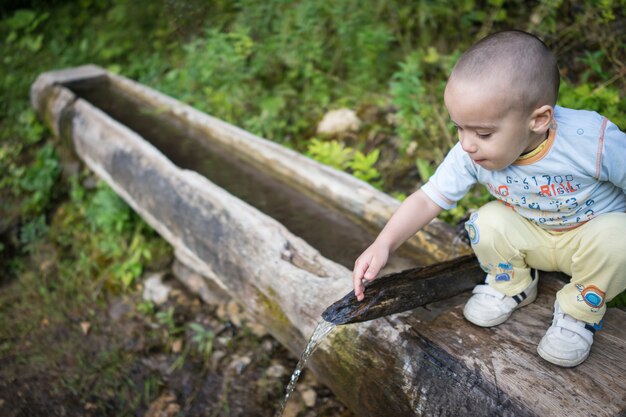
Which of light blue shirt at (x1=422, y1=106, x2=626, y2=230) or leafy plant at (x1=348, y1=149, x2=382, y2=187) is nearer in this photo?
light blue shirt at (x1=422, y1=106, x2=626, y2=230)

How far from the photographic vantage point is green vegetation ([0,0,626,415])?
10.0ft

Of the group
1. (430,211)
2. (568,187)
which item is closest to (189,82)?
(430,211)

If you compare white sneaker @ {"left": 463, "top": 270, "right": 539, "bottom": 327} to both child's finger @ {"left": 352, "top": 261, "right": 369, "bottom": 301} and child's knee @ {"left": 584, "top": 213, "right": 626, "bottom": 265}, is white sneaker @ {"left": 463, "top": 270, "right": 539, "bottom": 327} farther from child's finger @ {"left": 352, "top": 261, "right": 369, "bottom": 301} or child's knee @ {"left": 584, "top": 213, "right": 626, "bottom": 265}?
child's finger @ {"left": 352, "top": 261, "right": 369, "bottom": 301}

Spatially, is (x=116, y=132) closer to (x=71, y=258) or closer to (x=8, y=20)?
(x=71, y=258)

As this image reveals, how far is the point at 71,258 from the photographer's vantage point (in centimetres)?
387

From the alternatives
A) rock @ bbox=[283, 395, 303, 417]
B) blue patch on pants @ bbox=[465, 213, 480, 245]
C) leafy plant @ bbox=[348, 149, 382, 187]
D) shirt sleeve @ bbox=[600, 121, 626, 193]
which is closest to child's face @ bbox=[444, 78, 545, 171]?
shirt sleeve @ bbox=[600, 121, 626, 193]

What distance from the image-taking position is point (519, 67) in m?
1.32

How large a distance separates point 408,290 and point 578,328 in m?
0.55

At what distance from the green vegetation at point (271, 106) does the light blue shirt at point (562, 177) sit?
1.20 metres

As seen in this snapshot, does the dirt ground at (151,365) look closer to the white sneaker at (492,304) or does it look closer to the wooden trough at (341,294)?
the wooden trough at (341,294)

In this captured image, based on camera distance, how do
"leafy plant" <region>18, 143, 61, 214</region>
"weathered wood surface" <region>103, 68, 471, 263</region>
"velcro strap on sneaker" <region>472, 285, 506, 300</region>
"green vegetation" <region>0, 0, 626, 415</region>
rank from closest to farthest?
"velcro strap on sneaker" <region>472, 285, 506, 300</region> → "weathered wood surface" <region>103, 68, 471, 263</region> → "green vegetation" <region>0, 0, 626, 415</region> → "leafy plant" <region>18, 143, 61, 214</region>

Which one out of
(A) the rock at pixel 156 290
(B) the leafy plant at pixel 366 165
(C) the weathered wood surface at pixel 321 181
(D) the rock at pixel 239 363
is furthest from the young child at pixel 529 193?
(A) the rock at pixel 156 290

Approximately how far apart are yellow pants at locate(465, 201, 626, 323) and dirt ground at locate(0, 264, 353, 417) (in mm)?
1143

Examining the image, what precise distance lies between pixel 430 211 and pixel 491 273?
1.09ft
